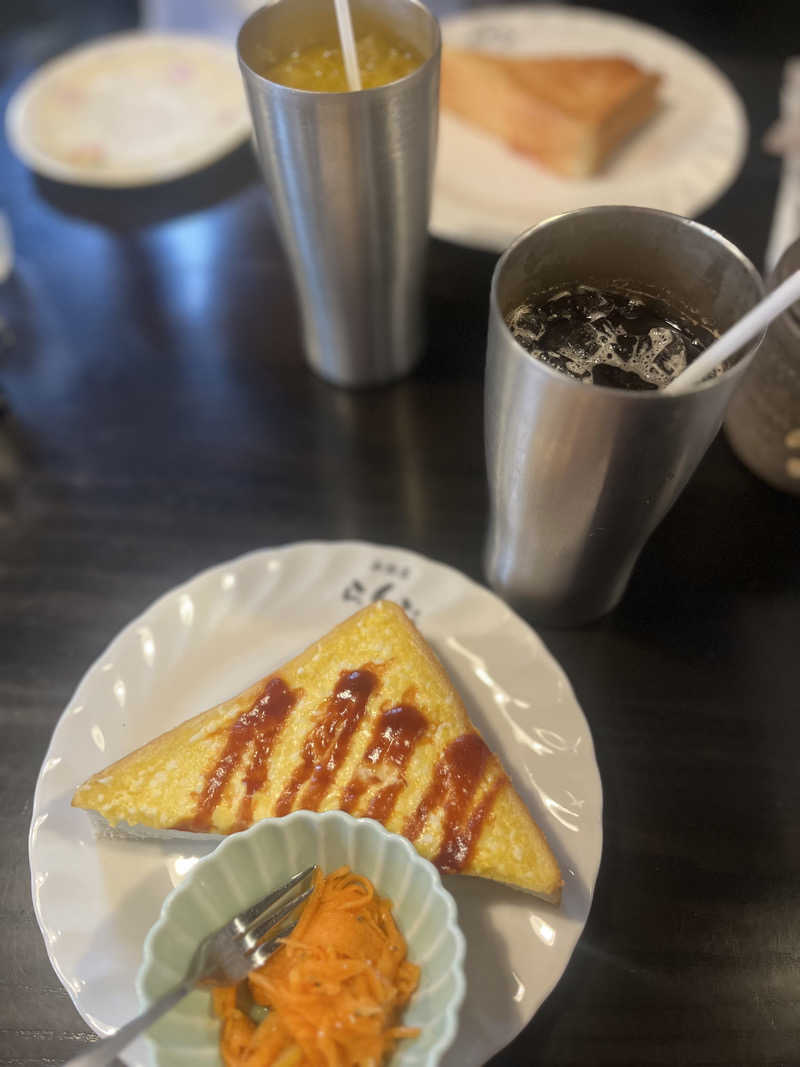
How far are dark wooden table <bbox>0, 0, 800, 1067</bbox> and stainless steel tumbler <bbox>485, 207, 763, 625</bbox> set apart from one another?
189 millimetres

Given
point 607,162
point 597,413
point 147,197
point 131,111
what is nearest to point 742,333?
point 597,413

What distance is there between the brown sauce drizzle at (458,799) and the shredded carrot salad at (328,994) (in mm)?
77

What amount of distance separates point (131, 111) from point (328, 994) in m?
1.51

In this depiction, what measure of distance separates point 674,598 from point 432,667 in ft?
1.19

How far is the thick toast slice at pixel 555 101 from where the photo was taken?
146cm

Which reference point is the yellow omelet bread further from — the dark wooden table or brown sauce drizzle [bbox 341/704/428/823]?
the dark wooden table

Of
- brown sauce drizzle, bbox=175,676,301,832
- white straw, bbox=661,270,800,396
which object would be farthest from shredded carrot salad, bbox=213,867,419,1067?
white straw, bbox=661,270,800,396

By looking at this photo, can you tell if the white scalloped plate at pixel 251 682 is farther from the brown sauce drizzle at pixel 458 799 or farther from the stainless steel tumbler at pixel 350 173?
the stainless steel tumbler at pixel 350 173

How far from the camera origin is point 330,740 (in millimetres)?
885

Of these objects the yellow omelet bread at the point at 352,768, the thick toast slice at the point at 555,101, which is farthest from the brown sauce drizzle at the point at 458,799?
the thick toast slice at the point at 555,101

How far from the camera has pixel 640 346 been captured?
865mm

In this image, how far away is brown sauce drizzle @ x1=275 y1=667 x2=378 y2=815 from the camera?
2.82ft

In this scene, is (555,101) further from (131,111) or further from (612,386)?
(612,386)

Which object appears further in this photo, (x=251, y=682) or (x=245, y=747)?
(x=251, y=682)
